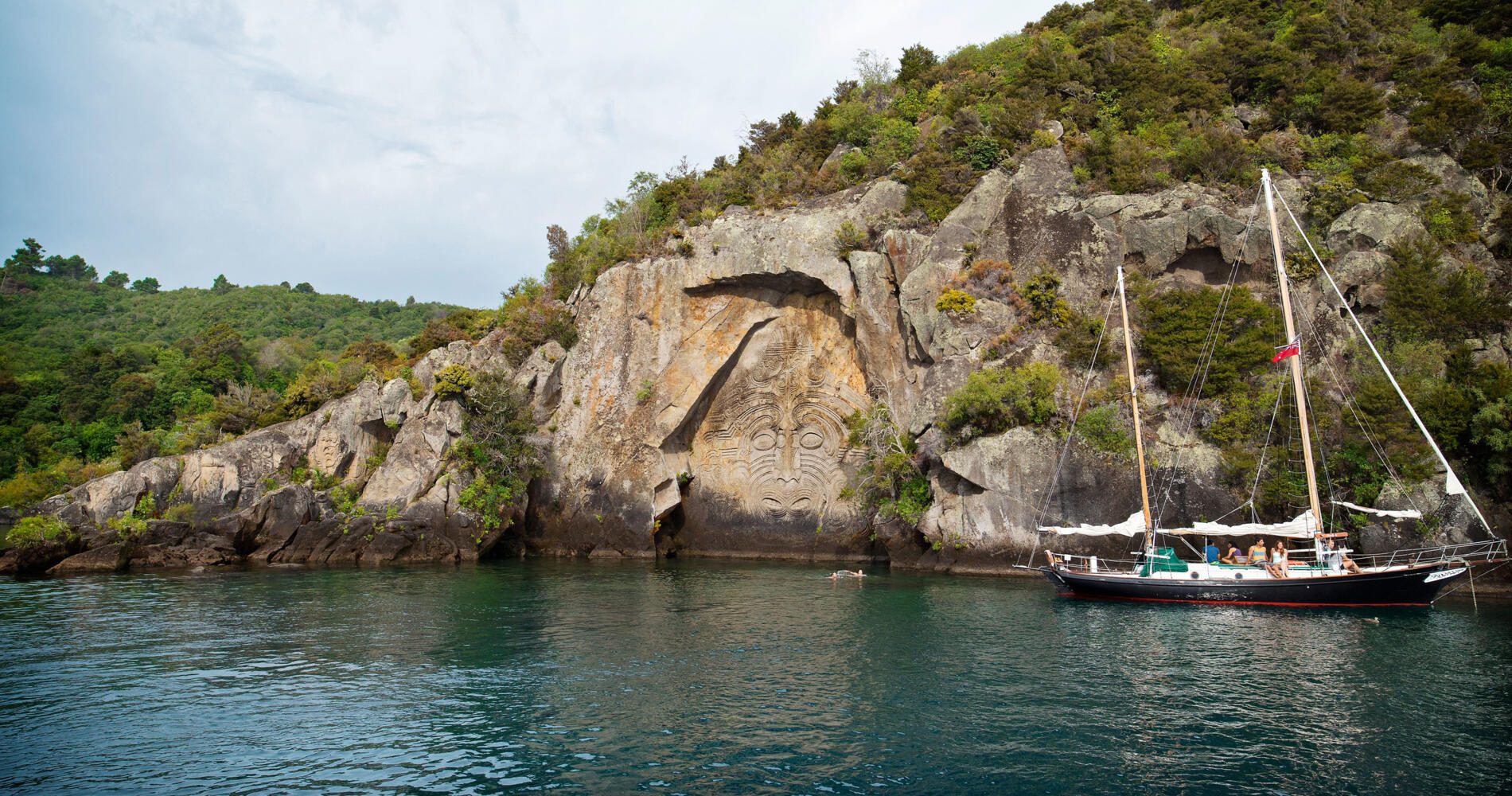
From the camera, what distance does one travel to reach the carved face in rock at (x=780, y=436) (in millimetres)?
40688

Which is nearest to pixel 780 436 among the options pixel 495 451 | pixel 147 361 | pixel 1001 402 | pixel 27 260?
pixel 1001 402

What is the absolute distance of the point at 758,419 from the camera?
1638 inches

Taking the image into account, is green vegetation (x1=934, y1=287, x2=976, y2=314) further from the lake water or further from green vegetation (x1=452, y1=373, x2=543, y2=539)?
green vegetation (x1=452, y1=373, x2=543, y2=539)

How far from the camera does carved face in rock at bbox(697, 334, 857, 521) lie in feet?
133

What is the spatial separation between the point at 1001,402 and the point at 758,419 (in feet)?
47.0

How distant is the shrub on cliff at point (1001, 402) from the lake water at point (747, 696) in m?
9.20

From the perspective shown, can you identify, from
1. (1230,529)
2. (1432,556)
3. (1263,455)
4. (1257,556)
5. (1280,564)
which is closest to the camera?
(1280,564)

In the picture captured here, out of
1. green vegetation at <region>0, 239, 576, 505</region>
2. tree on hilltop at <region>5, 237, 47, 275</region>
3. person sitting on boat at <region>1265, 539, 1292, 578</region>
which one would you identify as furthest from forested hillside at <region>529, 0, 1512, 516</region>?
tree on hilltop at <region>5, 237, 47, 275</region>

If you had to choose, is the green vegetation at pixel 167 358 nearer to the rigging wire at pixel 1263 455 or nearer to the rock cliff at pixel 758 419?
the rock cliff at pixel 758 419

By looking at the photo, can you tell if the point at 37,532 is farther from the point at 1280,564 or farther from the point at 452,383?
the point at 1280,564

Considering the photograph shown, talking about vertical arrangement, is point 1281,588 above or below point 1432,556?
below

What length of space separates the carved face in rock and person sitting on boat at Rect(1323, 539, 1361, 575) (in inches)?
826

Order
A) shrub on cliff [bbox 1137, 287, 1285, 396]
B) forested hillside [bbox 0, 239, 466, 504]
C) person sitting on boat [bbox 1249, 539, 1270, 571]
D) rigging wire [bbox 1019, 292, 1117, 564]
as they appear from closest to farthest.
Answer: person sitting on boat [bbox 1249, 539, 1270, 571]
rigging wire [bbox 1019, 292, 1117, 564]
shrub on cliff [bbox 1137, 287, 1285, 396]
forested hillside [bbox 0, 239, 466, 504]

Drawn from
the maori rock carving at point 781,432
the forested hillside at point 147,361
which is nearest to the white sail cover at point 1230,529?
the maori rock carving at point 781,432
